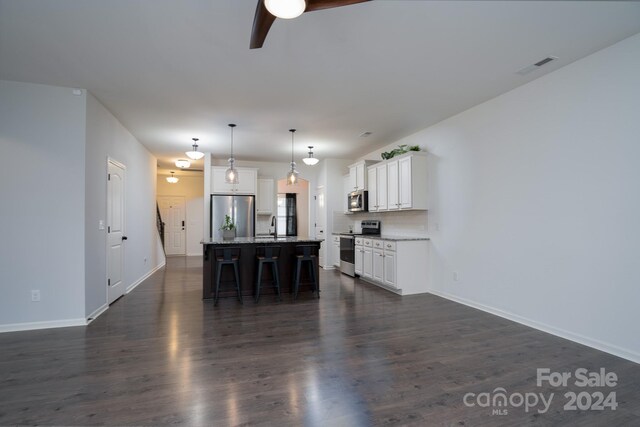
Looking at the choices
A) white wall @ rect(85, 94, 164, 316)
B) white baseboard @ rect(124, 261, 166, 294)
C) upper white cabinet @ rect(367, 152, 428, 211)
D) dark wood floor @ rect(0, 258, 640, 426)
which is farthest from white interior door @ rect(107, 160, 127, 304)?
upper white cabinet @ rect(367, 152, 428, 211)

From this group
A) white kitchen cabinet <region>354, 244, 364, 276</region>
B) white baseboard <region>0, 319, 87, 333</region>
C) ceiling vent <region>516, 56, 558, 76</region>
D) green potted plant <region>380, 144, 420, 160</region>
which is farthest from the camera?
white kitchen cabinet <region>354, 244, 364, 276</region>

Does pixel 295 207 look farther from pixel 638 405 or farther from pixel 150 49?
pixel 638 405

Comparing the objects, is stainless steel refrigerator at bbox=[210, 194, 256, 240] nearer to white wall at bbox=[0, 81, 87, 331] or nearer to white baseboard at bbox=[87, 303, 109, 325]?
white baseboard at bbox=[87, 303, 109, 325]

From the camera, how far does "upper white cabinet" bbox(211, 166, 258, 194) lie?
23.7ft

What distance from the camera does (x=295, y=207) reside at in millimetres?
10422

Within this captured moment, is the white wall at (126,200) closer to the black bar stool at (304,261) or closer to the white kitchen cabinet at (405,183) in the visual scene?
the black bar stool at (304,261)

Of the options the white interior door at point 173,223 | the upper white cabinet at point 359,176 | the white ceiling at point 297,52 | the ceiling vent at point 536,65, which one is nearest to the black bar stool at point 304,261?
the white ceiling at point 297,52

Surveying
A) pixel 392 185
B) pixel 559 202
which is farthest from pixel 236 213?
pixel 559 202

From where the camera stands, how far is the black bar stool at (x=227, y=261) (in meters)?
4.51

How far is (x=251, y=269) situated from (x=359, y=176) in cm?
326

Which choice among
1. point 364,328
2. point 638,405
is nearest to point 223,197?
point 364,328

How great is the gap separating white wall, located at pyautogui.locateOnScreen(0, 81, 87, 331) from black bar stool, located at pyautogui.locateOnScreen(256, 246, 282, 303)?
2.20m

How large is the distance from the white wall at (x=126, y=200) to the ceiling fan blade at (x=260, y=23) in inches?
116

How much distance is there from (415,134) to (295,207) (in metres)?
5.63
